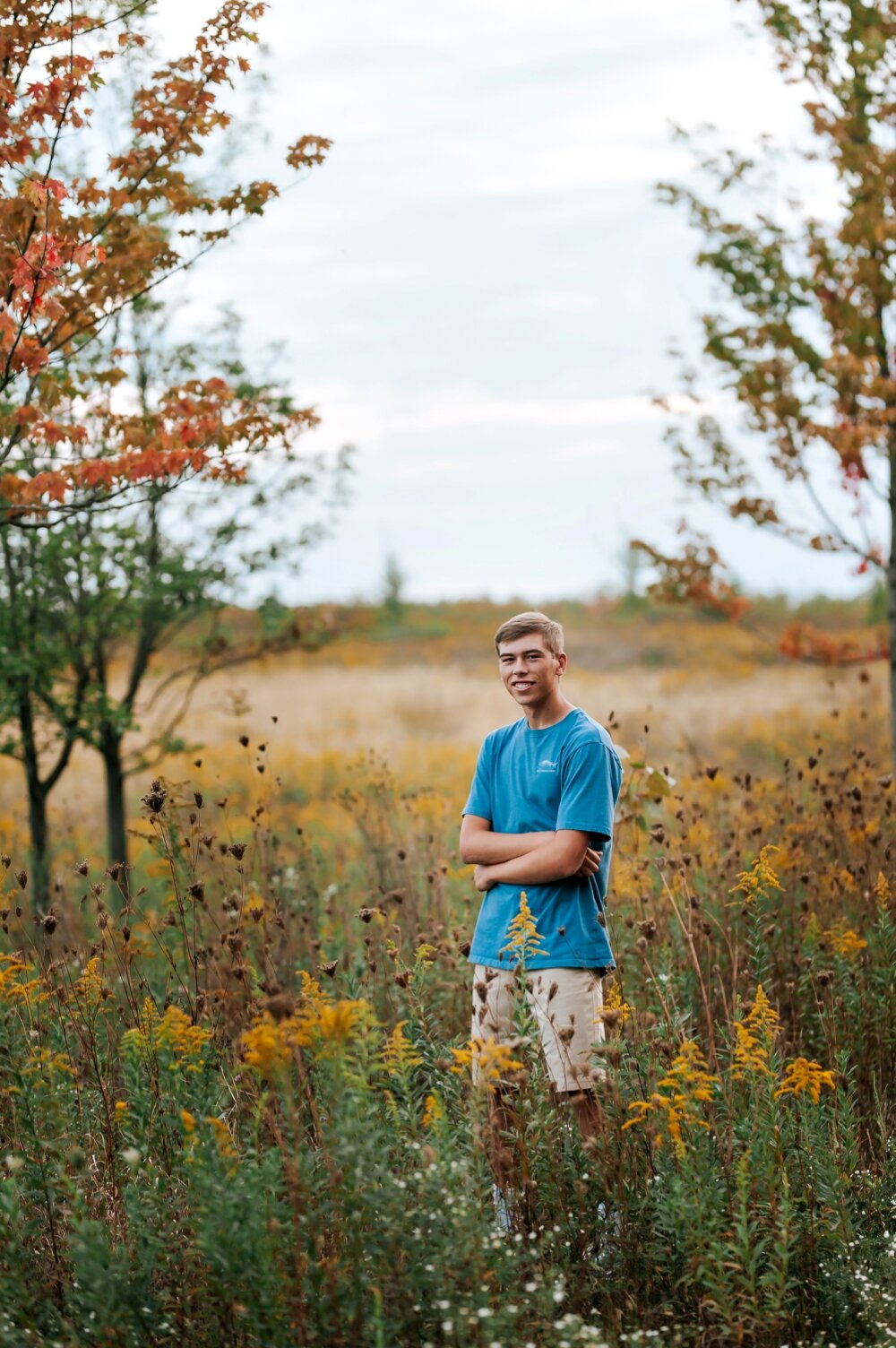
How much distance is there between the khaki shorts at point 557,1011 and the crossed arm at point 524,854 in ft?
0.94

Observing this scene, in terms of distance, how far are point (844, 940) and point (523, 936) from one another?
2.03 m

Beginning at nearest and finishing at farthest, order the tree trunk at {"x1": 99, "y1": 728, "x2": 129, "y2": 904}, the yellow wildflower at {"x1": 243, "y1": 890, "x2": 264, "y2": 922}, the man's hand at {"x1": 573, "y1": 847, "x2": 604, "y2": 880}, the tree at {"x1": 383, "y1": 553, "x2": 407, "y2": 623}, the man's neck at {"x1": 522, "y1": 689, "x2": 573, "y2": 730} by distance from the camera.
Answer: the man's hand at {"x1": 573, "y1": 847, "x2": 604, "y2": 880}, the man's neck at {"x1": 522, "y1": 689, "x2": 573, "y2": 730}, the yellow wildflower at {"x1": 243, "y1": 890, "x2": 264, "y2": 922}, the tree trunk at {"x1": 99, "y1": 728, "x2": 129, "y2": 904}, the tree at {"x1": 383, "y1": 553, "x2": 407, "y2": 623}

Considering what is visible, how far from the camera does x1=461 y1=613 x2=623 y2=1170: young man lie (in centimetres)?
386

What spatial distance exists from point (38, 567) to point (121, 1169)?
5.05 m

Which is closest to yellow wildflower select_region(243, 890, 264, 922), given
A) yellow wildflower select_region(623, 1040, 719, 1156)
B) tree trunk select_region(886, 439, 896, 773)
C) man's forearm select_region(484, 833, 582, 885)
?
man's forearm select_region(484, 833, 582, 885)

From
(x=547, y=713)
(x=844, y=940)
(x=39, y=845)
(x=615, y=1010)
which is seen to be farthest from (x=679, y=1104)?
(x=39, y=845)

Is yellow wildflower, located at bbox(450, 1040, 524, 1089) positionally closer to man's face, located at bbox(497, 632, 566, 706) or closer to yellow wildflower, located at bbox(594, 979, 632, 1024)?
yellow wildflower, located at bbox(594, 979, 632, 1024)

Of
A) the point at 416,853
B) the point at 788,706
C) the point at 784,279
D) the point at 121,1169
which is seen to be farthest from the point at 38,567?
the point at 788,706

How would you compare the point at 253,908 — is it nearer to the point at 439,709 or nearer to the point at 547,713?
the point at 547,713

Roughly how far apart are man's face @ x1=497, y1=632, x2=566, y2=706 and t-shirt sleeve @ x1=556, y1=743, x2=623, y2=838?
0.25 meters

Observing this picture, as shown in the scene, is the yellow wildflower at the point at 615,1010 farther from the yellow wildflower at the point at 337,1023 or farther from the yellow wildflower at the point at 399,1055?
the yellow wildflower at the point at 337,1023

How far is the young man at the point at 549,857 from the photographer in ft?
12.7

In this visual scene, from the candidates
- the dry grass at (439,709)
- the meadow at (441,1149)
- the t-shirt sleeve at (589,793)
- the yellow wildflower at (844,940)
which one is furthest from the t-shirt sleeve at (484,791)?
the dry grass at (439,709)

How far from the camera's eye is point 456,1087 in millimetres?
4051
